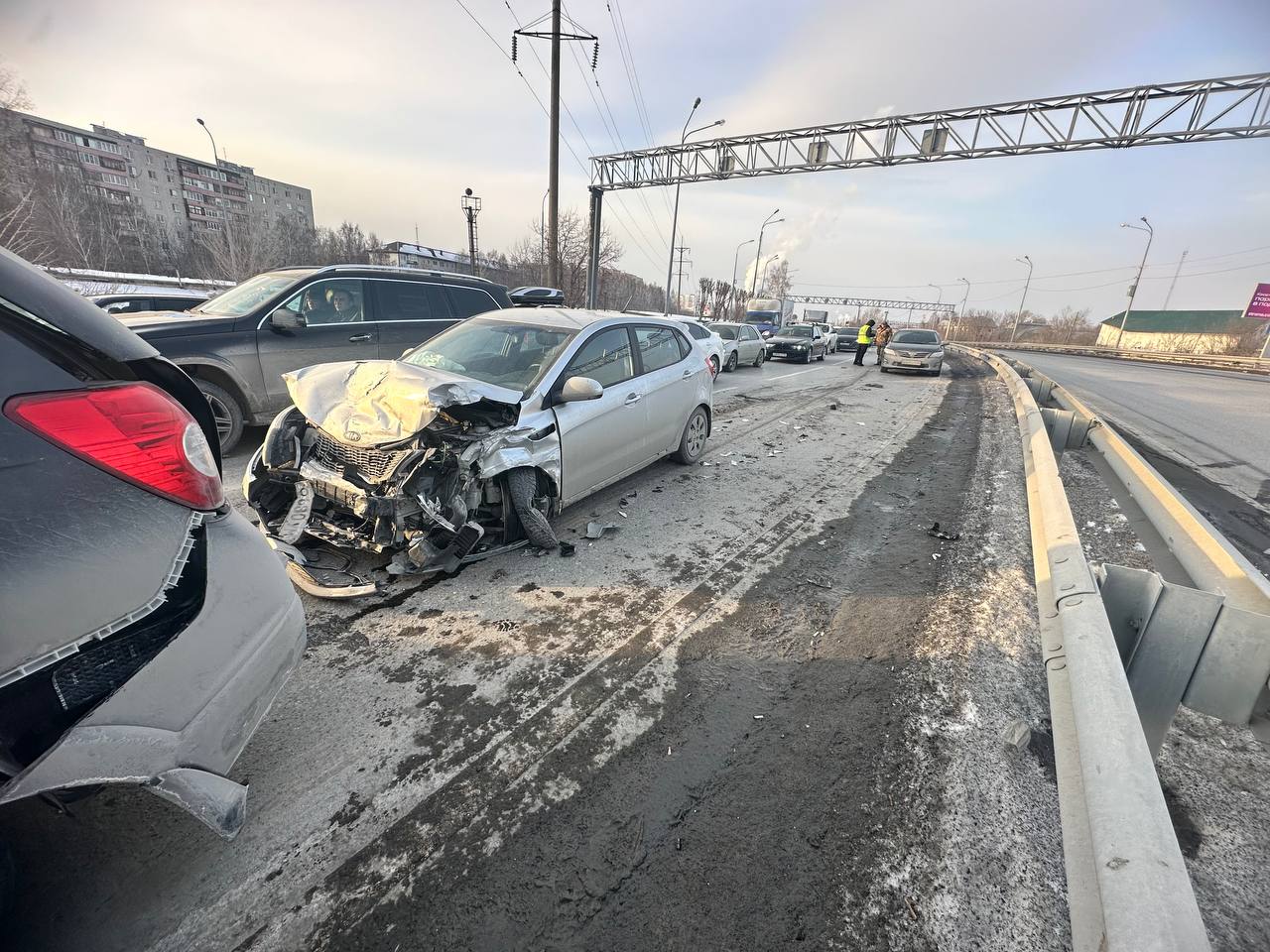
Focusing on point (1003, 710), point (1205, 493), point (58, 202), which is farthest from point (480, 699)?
point (58, 202)

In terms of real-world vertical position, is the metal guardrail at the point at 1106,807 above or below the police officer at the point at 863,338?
below

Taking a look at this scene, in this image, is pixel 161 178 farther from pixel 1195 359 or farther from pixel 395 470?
pixel 1195 359

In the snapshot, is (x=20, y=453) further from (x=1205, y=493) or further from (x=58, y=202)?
(x=58, y=202)

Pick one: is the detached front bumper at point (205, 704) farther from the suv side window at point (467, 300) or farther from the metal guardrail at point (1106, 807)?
the suv side window at point (467, 300)

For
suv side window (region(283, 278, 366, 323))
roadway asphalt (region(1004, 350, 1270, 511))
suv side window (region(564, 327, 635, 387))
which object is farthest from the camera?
roadway asphalt (region(1004, 350, 1270, 511))

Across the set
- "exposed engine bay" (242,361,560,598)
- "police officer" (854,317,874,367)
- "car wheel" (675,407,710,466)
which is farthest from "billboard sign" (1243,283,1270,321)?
"exposed engine bay" (242,361,560,598)

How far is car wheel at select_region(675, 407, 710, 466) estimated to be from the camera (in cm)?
605

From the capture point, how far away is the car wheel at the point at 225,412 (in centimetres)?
529

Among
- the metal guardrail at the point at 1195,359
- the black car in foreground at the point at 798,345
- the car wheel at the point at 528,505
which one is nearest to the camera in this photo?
the car wheel at the point at 528,505

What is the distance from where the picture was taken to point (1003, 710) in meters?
2.57

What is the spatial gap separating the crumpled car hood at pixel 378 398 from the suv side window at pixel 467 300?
13.0 ft

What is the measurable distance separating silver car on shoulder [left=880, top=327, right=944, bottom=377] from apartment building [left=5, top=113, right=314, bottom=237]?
8001 centimetres

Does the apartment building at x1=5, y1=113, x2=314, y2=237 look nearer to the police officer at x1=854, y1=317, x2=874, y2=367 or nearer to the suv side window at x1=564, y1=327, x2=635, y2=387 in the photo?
the police officer at x1=854, y1=317, x2=874, y2=367

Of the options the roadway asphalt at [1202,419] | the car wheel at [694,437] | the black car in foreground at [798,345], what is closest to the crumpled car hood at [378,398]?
the car wheel at [694,437]
